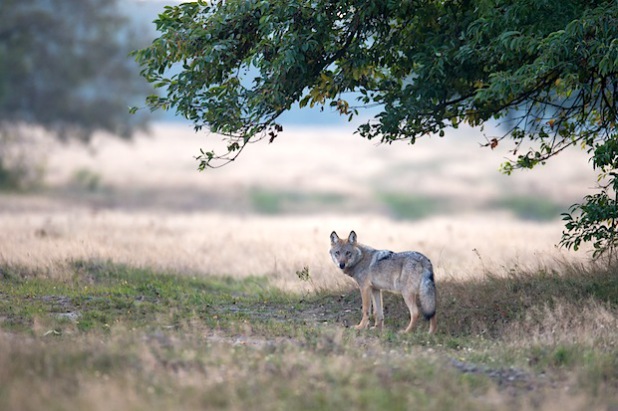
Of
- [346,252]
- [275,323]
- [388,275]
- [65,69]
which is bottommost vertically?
[275,323]

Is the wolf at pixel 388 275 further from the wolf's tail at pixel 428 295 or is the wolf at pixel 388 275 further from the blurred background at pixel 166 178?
the blurred background at pixel 166 178

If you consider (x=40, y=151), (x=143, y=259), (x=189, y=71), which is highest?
(x=40, y=151)

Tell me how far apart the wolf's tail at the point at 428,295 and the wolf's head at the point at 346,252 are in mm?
1542

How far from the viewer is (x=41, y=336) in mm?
11820

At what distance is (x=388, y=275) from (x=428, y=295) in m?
0.95

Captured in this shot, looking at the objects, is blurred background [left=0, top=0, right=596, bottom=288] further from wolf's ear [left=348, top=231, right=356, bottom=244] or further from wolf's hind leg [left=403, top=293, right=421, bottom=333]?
wolf's hind leg [left=403, top=293, right=421, bottom=333]

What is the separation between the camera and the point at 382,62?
55.4 feet

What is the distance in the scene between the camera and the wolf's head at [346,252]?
14.8 metres

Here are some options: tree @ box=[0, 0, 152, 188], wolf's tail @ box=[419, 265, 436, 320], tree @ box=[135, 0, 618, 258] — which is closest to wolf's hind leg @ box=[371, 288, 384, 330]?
wolf's tail @ box=[419, 265, 436, 320]

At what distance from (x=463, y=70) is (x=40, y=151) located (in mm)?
40121

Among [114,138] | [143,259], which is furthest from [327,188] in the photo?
[143,259]

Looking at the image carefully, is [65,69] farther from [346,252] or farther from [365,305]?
[365,305]

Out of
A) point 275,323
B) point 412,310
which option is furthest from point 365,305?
point 275,323

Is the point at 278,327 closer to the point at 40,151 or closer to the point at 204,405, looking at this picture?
the point at 204,405
